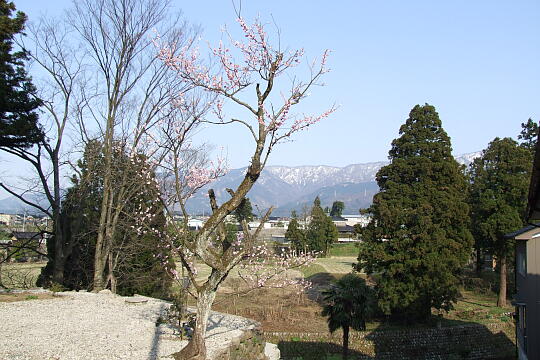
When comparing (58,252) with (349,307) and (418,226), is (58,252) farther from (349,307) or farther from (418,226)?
(418,226)

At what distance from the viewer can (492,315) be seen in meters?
23.2

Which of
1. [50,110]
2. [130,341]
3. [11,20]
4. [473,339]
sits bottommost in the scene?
[473,339]

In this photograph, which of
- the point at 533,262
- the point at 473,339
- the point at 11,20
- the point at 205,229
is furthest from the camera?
the point at 473,339

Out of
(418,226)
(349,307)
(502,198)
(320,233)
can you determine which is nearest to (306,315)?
(418,226)

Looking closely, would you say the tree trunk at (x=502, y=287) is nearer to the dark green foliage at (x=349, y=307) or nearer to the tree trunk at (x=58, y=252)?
the dark green foliage at (x=349, y=307)

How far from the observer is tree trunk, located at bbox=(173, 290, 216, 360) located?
711 cm

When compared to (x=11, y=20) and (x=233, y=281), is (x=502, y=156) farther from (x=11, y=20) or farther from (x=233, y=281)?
(x=11, y=20)

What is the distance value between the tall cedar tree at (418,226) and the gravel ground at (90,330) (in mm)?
11586

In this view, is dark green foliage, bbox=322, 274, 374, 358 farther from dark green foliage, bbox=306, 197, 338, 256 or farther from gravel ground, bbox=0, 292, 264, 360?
dark green foliage, bbox=306, 197, 338, 256

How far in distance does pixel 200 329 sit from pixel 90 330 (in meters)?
3.72

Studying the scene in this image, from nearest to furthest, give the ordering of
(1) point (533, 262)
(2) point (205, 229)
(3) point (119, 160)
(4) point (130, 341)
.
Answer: (2) point (205, 229) → (4) point (130, 341) → (1) point (533, 262) → (3) point (119, 160)

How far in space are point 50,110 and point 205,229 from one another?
36.6 feet

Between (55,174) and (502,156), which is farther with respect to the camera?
(502,156)

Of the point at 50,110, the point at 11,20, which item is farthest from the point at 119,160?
the point at 11,20
